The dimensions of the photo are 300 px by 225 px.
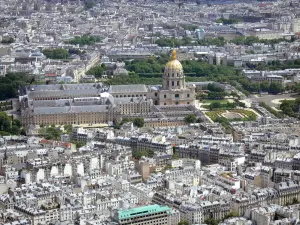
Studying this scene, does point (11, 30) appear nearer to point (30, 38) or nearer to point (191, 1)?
point (30, 38)

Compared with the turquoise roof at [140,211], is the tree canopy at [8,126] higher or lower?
higher

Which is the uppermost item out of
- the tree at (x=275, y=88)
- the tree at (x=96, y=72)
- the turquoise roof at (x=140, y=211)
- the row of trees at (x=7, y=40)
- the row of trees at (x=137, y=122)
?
the row of trees at (x=7, y=40)

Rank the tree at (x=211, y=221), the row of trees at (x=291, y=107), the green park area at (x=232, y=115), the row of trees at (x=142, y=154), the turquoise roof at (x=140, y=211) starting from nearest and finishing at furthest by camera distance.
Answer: the turquoise roof at (x=140, y=211) → the tree at (x=211, y=221) → the row of trees at (x=142, y=154) → the green park area at (x=232, y=115) → the row of trees at (x=291, y=107)

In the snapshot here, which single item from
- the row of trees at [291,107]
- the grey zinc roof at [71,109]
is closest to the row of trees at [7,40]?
the grey zinc roof at [71,109]

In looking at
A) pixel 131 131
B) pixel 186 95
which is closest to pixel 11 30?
pixel 186 95

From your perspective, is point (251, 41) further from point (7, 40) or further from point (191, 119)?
point (191, 119)

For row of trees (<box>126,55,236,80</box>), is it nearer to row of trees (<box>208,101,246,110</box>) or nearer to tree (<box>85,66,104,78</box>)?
tree (<box>85,66,104,78</box>)

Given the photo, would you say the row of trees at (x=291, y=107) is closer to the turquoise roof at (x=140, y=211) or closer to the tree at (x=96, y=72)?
the tree at (x=96, y=72)

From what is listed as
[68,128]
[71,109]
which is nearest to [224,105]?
[71,109]
